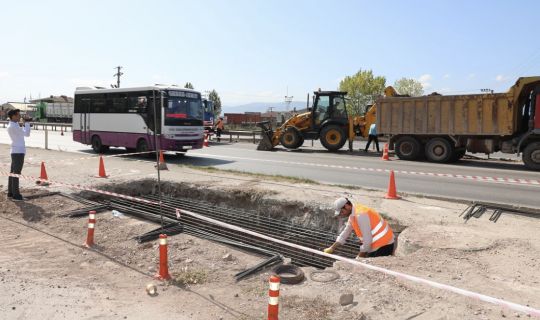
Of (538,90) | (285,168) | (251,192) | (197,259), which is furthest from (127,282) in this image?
(538,90)

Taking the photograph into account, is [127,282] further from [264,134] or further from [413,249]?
[264,134]

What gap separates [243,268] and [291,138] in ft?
54.1

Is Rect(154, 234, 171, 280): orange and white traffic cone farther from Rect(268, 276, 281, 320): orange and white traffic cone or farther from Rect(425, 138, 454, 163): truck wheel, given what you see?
Rect(425, 138, 454, 163): truck wheel

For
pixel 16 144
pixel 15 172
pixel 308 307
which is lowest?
pixel 308 307

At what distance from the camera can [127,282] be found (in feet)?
17.9

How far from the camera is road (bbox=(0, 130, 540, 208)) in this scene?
34.5 feet

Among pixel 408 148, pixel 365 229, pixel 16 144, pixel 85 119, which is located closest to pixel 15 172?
pixel 16 144

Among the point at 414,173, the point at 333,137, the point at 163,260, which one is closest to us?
the point at 163,260

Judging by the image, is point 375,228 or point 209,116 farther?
point 209,116

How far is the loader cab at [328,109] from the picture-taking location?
21516mm

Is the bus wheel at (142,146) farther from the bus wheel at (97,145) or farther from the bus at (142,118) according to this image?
the bus wheel at (97,145)

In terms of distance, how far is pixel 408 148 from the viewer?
17875 millimetres

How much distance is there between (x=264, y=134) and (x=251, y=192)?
12.6 meters

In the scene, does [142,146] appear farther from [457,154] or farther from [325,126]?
[457,154]
